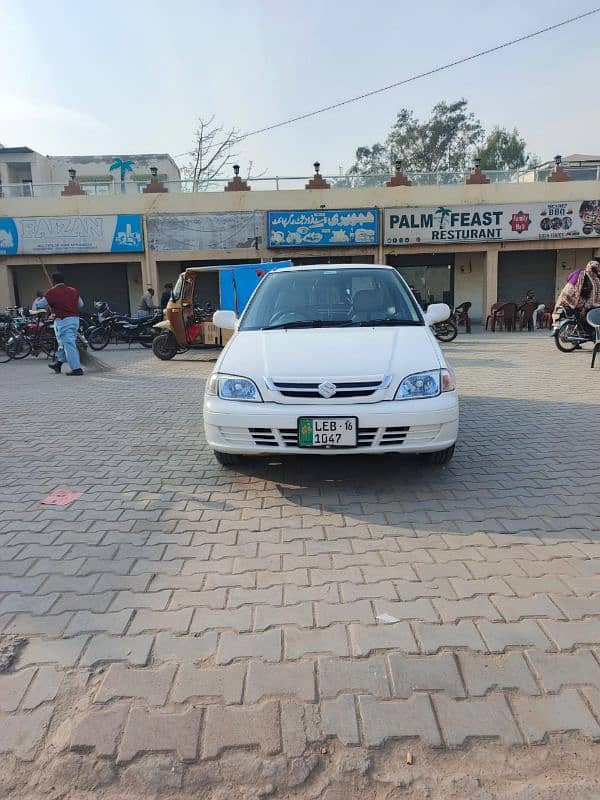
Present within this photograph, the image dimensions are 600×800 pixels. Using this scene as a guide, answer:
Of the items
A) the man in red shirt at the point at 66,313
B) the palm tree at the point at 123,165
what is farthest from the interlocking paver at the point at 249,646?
the palm tree at the point at 123,165

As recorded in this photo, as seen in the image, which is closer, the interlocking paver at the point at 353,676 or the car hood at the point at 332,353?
the interlocking paver at the point at 353,676

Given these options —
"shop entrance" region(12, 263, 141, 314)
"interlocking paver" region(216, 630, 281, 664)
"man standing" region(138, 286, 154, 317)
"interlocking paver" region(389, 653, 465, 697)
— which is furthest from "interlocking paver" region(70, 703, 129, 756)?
"shop entrance" region(12, 263, 141, 314)

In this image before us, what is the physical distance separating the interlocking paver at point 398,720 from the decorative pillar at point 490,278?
20.0 m

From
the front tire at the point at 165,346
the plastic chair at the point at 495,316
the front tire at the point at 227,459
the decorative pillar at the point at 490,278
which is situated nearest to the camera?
the front tire at the point at 227,459

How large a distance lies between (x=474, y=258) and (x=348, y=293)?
61.0 ft

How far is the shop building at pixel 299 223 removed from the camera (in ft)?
65.0

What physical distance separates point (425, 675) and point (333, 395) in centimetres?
203

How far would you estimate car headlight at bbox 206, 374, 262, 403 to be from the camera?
4016 mm

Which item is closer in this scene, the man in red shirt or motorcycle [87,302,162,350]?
the man in red shirt

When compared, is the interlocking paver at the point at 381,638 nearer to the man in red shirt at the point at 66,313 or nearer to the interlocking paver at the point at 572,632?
the interlocking paver at the point at 572,632

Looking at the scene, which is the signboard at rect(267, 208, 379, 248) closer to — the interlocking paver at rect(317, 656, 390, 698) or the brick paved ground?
the brick paved ground

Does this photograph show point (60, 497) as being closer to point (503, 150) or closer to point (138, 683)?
point (138, 683)

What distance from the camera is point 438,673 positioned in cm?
219

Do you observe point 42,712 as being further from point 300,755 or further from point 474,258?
point 474,258
